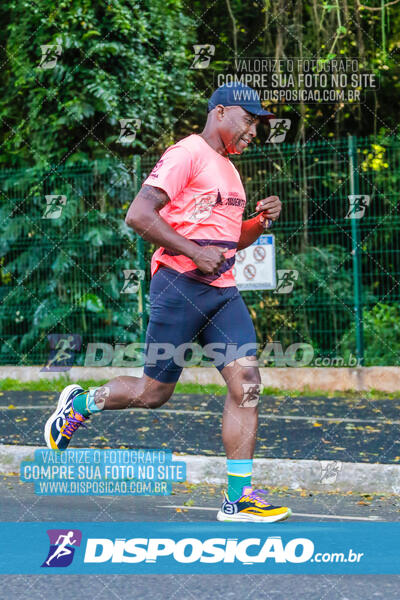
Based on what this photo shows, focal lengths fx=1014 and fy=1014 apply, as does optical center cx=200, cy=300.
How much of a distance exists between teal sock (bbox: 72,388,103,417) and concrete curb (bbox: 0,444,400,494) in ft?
4.15

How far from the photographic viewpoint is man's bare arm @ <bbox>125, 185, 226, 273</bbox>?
4.88m

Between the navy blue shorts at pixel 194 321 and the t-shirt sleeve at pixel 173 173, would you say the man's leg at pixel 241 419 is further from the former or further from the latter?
the t-shirt sleeve at pixel 173 173

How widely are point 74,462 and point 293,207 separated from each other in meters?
4.95

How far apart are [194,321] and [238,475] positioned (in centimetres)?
80

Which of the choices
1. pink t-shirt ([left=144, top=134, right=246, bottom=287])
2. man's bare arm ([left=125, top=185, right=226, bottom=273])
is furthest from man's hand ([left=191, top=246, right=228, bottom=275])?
pink t-shirt ([left=144, top=134, right=246, bottom=287])

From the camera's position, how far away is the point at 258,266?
1096 centimetres

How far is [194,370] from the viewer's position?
11156 millimetres

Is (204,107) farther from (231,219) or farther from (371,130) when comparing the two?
(231,219)

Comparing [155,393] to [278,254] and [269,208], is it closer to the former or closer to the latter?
[269,208]

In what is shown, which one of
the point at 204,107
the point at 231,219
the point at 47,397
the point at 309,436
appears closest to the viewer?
the point at 231,219

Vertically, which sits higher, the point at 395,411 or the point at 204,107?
the point at 204,107

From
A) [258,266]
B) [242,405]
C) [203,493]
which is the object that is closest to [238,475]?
[242,405]

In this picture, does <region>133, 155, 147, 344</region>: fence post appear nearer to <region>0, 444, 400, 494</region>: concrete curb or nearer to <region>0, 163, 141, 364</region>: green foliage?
<region>0, 163, 141, 364</region>: green foliage

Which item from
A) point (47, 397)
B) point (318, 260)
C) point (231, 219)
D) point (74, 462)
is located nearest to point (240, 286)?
point (318, 260)
